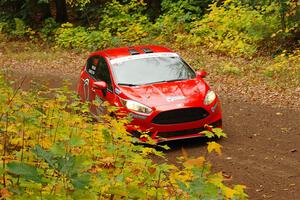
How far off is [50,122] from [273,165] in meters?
3.95

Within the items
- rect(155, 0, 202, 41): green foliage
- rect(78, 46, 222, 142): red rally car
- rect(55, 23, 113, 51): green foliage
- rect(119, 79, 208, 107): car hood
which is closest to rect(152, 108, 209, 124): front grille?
rect(78, 46, 222, 142): red rally car

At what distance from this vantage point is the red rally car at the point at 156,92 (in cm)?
853

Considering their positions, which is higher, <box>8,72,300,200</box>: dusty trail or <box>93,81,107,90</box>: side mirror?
<box>93,81,107,90</box>: side mirror

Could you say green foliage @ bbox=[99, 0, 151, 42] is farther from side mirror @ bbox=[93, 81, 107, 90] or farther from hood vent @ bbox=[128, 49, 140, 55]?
side mirror @ bbox=[93, 81, 107, 90]

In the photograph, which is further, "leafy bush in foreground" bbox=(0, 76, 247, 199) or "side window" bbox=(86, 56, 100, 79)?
"side window" bbox=(86, 56, 100, 79)

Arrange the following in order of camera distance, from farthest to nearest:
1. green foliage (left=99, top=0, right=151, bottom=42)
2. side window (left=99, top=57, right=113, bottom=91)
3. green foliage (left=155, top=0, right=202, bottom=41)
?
1. green foliage (left=99, top=0, right=151, bottom=42)
2. green foliage (left=155, top=0, right=202, bottom=41)
3. side window (left=99, top=57, right=113, bottom=91)

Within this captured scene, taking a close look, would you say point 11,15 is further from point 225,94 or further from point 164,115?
point 164,115

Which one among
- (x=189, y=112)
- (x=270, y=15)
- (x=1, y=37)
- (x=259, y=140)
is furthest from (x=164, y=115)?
(x=1, y=37)

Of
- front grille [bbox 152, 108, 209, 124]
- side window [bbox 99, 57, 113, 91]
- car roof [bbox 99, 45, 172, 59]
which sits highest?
car roof [bbox 99, 45, 172, 59]

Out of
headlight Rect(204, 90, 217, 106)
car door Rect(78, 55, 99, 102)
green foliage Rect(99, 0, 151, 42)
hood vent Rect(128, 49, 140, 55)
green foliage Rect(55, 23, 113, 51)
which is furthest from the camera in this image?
green foliage Rect(99, 0, 151, 42)

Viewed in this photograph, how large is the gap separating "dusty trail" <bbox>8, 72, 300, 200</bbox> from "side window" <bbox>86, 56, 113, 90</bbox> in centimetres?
204

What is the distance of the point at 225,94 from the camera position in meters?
13.2

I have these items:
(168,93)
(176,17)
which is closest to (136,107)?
(168,93)

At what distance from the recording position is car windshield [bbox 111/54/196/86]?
940cm
